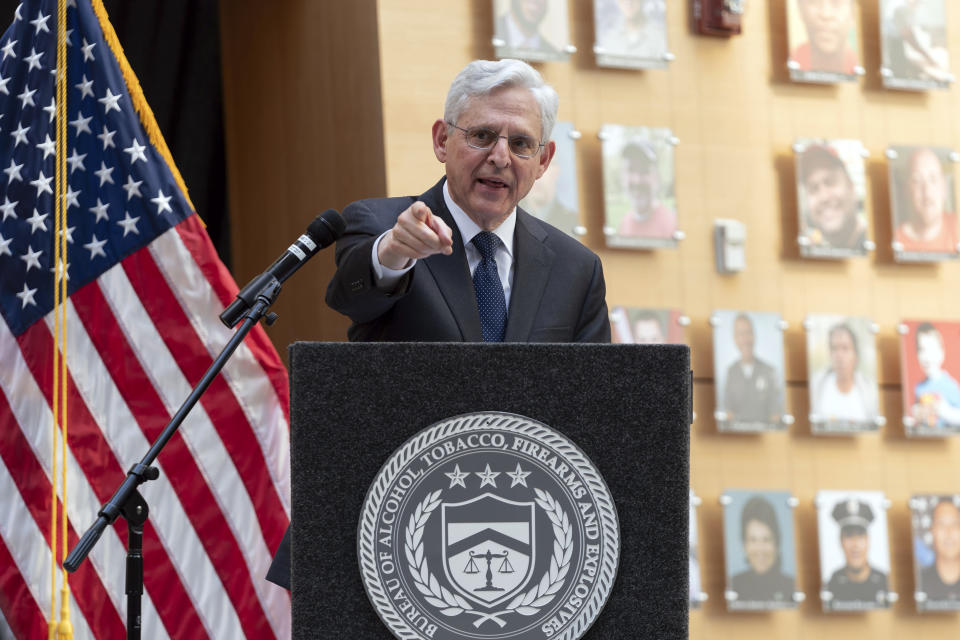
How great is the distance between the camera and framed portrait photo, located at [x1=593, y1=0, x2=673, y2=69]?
4.92 meters

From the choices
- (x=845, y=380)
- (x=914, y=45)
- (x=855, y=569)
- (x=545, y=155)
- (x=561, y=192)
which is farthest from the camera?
(x=914, y=45)

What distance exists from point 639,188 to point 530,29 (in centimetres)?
68

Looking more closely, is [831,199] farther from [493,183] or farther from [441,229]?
[441,229]

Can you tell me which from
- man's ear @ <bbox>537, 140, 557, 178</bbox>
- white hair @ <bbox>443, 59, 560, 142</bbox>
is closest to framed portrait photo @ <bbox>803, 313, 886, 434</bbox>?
man's ear @ <bbox>537, 140, 557, 178</bbox>

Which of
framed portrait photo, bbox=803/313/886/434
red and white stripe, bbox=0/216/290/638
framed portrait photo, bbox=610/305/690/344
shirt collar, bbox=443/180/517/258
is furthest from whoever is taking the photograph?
framed portrait photo, bbox=803/313/886/434

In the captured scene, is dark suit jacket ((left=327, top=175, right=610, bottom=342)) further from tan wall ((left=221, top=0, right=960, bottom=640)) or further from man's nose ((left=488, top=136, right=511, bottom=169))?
tan wall ((left=221, top=0, right=960, bottom=640))

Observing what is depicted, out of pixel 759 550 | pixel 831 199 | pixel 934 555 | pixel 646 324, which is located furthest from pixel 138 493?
pixel 934 555

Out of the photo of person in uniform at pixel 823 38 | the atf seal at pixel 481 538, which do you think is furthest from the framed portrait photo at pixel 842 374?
the atf seal at pixel 481 538

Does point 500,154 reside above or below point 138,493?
above

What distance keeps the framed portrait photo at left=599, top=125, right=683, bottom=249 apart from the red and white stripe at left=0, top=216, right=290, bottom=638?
1.42 metres

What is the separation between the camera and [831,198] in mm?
5199

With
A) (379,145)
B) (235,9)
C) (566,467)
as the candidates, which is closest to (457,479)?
(566,467)

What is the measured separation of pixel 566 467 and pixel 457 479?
0.48 ft

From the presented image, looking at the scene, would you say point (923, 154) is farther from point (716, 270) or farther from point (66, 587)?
point (66, 587)
